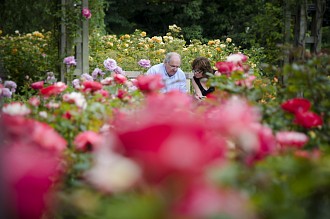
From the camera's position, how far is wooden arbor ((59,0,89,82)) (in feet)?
22.7

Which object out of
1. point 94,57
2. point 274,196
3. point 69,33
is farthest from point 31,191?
point 94,57

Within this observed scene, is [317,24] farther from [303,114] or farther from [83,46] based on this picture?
[303,114]

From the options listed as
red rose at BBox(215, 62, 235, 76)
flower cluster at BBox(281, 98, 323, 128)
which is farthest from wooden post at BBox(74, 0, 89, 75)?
flower cluster at BBox(281, 98, 323, 128)

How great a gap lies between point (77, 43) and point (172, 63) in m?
1.78

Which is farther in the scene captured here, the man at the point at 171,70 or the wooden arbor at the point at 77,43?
the wooden arbor at the point at 77,43

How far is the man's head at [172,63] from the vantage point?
559cm

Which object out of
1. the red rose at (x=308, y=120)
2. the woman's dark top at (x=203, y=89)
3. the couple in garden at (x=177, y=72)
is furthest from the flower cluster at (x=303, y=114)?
the woman's dark top at (x=203, y=89)

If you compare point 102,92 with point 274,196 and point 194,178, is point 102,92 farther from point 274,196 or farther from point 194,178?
point 194,178

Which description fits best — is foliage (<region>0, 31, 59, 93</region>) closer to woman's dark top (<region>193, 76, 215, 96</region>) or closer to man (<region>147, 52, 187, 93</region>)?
man (<region>147, 52, 187, 93</region>)

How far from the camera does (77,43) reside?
6.98 meters

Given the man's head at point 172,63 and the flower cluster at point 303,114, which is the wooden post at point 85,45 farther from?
the flower cluster at point 303,114

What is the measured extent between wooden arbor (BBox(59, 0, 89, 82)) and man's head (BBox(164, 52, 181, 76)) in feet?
4.92

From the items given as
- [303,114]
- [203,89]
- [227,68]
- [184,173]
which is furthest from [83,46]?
[184,173]

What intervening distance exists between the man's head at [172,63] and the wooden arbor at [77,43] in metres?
1.50
